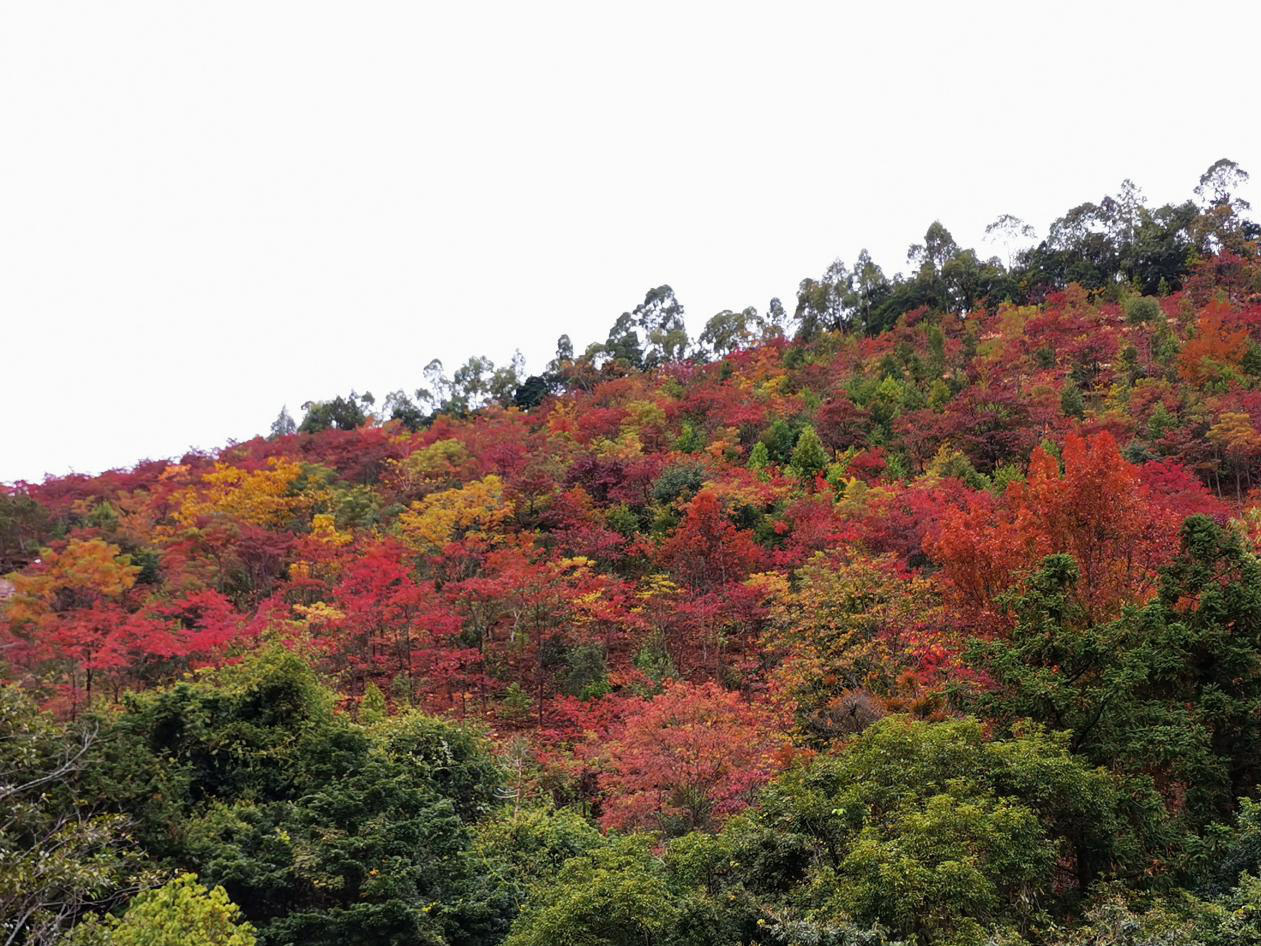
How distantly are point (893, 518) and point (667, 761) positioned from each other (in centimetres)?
1152

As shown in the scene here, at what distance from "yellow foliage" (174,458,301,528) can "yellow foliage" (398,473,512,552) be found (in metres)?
7.15

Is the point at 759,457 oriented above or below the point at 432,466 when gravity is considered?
below

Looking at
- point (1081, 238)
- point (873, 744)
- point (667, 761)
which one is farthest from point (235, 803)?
point (1081, 238)

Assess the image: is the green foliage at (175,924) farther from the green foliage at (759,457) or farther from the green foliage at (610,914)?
the green foliage at (759,457)

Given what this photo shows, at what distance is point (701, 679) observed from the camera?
19.1 metres

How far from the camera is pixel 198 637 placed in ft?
62.8

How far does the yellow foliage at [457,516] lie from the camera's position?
26.3 metres

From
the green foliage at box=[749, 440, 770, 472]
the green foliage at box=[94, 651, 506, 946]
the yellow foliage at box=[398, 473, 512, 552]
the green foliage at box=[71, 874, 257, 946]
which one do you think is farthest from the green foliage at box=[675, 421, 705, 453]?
the green foliage at box=[71, 874, 257, 946]

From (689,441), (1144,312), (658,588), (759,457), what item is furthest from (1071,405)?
(658,588)

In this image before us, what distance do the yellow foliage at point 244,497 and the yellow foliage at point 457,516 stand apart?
7151 millimetres

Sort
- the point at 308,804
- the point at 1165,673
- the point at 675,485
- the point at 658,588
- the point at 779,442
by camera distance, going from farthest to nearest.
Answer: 1. the point at 779,442
2. the point at 675,485
3. the point at 658,588
4. the point at 308,804
5. the point at 1165,673

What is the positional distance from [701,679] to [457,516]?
11.3 meters

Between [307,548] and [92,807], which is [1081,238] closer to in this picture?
[307,548]

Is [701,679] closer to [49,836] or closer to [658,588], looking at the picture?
[658,588]
